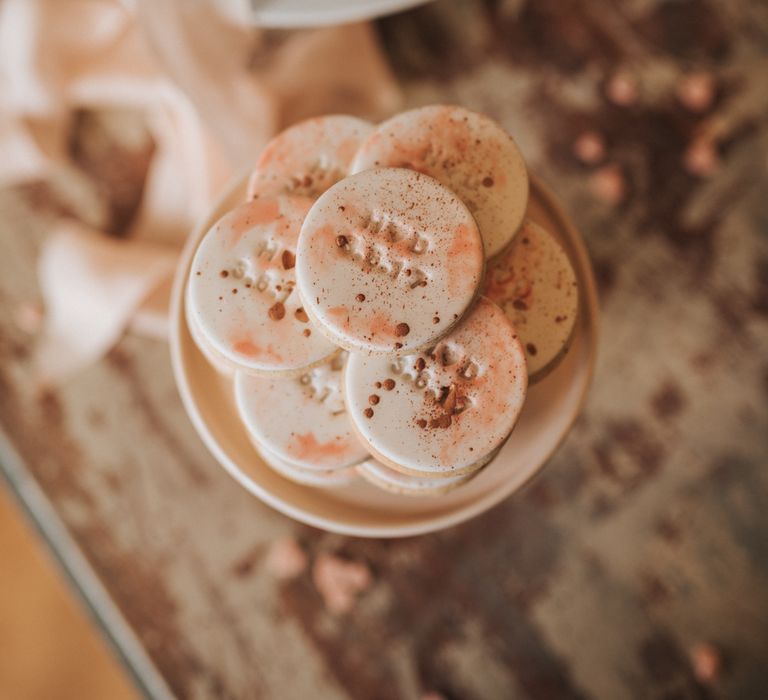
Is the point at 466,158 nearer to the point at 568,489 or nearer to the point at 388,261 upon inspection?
the point at 388,261

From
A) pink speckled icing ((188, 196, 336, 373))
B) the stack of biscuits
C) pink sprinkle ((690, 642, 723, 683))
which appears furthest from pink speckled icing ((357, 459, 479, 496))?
pink sprinkle ((690, 642, 723, 683))

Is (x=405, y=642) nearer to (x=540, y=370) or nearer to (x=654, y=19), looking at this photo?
(x=540, y=370)

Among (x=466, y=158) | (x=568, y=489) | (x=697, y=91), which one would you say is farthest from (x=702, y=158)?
(x=466, y=158)

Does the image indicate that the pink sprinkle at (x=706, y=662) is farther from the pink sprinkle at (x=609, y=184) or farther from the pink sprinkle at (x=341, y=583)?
the pink sprinkle at (x=609, y=184)

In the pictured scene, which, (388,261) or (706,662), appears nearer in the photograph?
(388,261)

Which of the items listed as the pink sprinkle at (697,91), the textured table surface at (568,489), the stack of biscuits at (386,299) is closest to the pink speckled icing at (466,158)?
the stack of biscuits at (386,299)

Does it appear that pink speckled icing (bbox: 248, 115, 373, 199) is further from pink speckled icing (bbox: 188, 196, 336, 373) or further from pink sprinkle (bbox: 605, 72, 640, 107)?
pink sprinkle (bbox: 605, 72, 640, 107)

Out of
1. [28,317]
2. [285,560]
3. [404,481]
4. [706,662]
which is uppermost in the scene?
[404,481]
